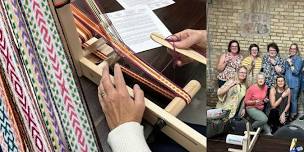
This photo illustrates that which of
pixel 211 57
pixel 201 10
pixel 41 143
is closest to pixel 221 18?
pixel 211 57

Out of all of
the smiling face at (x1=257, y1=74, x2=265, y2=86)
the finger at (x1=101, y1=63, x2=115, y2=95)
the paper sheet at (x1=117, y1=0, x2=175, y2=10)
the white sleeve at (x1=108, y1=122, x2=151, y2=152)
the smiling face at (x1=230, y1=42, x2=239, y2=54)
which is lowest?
the white sleeve at (x1=108, y1=122, x2=151, y2=152)

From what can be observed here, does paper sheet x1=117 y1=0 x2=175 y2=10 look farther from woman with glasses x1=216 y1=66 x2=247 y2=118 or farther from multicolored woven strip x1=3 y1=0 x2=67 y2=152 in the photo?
multicolored woven strip x1=3 y1=0 x2=67 y2=152

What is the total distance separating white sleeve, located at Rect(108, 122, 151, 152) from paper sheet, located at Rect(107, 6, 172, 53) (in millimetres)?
208

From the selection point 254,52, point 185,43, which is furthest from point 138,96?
point 254,52

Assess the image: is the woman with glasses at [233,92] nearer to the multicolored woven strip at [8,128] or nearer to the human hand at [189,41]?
the human hand at [189,41]

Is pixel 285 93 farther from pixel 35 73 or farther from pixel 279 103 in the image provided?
pixel 35 73

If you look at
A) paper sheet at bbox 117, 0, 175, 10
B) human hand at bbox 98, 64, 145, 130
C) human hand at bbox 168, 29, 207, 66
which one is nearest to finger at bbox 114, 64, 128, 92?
human hand at bbox 98, 64, 145, 130

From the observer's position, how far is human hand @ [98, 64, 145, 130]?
2.80 ft

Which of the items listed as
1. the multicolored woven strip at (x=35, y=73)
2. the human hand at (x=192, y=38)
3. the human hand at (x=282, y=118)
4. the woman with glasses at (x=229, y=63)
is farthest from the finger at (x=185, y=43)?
the multicolored woven strip at (x=35, y=73)

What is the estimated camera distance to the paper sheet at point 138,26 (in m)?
0.97

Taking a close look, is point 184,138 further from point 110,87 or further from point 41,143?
point 41,143

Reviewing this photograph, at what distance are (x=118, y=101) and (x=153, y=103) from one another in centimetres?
8

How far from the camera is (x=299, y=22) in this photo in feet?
2.39

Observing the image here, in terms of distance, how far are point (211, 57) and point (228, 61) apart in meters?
0.03
